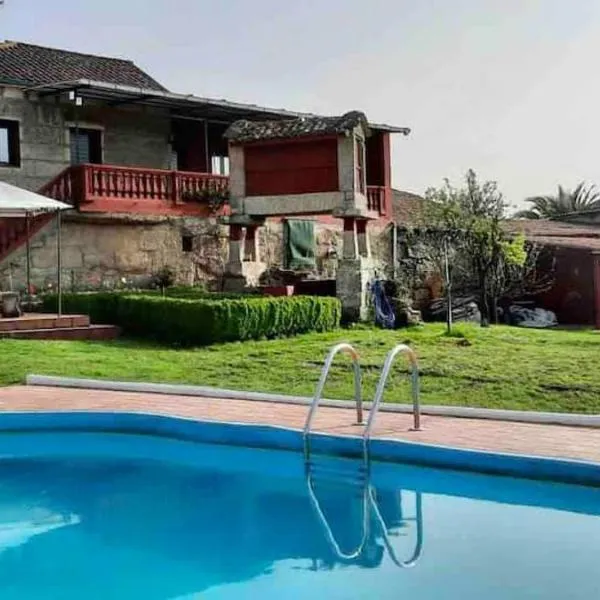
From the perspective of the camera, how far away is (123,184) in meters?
21.7

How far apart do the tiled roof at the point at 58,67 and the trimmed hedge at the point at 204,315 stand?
22.5 ft

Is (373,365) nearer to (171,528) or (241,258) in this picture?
(171,528)

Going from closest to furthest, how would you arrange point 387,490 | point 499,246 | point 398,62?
point 387,490 → point 398,62 → point 499,246

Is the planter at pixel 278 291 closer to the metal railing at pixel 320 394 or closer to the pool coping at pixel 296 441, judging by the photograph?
the pool coping at pixel 296 441

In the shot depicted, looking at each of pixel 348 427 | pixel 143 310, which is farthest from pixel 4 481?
pixel 143 310

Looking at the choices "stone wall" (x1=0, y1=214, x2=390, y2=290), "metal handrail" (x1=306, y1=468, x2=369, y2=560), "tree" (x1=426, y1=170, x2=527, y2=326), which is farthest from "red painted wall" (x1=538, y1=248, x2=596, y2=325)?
"metal handrail" (x1=306, y1=468, x2=369, y2=560)

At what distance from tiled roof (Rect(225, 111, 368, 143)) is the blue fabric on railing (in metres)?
3.54

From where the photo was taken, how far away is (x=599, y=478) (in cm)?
774

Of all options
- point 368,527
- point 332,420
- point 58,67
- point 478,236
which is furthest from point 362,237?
point 368,527

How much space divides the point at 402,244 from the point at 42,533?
21020 millimetres

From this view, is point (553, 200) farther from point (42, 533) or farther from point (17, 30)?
point (42, 533)

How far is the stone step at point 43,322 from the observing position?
665 inches

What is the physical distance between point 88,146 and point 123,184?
3301 millimetres

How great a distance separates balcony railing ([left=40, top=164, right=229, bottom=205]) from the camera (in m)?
21.0
